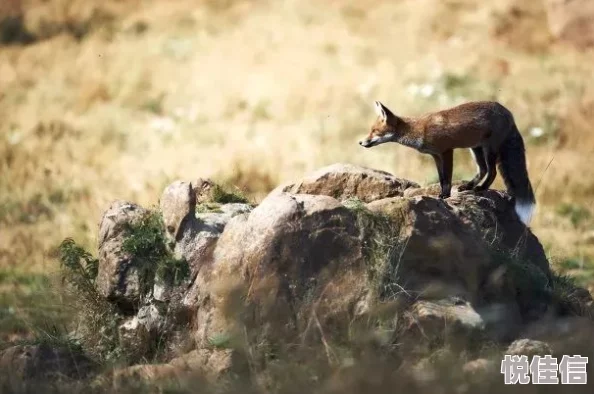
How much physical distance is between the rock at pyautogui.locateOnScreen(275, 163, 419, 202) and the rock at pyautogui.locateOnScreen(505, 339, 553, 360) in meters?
2.22

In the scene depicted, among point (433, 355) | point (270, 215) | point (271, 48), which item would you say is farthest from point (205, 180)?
point (271, 48)

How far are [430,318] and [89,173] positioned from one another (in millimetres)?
13661

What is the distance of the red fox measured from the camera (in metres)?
10.2

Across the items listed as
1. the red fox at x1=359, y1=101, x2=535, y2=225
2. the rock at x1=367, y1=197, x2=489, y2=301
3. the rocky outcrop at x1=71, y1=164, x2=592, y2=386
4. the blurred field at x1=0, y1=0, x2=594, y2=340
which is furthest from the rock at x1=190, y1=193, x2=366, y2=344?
the blurred field at x1=0, y1=0, x2=594, y2=340

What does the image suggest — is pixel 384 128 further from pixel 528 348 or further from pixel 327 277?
pixel 528 348

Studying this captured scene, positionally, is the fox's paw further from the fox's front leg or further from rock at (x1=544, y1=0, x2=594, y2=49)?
rock at (x1=544, y1=0, x2=594, y2=49)

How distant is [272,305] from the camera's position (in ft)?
28.2

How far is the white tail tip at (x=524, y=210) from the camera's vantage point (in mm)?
10327

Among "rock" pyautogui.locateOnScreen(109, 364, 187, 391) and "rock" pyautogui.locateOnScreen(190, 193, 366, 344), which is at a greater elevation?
"rock" pyautogui.locateOnScreen(190, 193, 366, 344)

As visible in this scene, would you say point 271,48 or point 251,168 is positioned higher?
point 271,48

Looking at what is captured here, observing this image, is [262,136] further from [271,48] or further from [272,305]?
[272,305]

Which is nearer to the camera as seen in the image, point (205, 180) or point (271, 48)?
point (205, 180)

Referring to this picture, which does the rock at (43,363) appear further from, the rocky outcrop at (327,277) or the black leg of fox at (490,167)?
the black leg of fox at (490,167)

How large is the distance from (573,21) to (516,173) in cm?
1426
